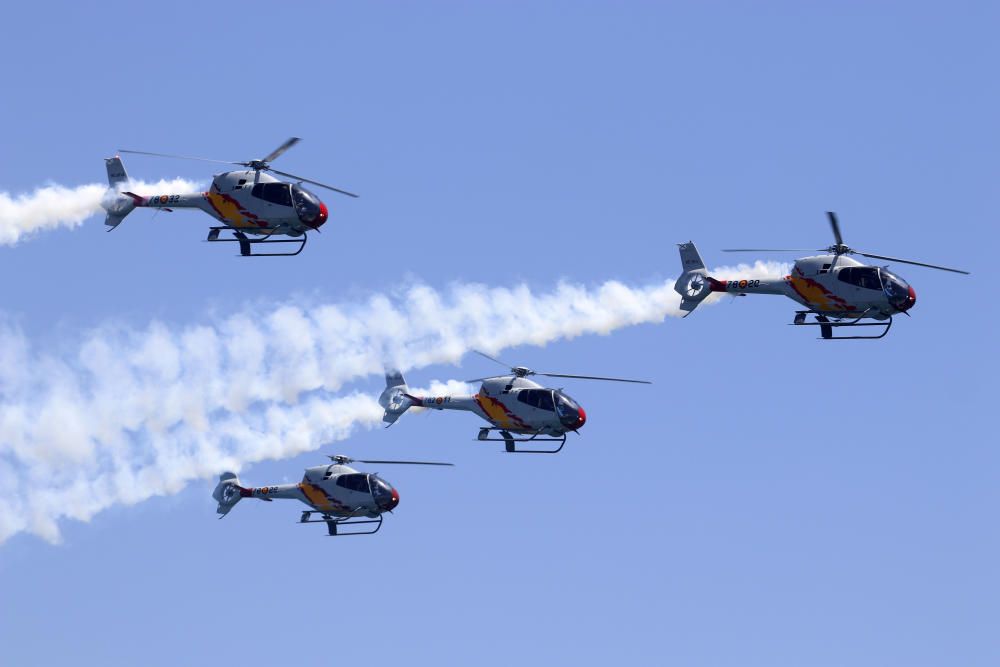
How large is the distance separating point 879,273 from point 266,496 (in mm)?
27824

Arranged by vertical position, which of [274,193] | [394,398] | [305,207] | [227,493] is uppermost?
[274,193]

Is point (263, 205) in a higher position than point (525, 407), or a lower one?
higher

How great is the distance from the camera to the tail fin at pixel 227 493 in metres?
76.9

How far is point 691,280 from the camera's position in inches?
2707

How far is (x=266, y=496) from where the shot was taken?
75.7 metres

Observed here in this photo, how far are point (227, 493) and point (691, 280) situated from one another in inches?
885

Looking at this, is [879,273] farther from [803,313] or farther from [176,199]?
[176,199]

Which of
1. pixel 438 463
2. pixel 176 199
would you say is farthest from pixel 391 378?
pixel 176 199

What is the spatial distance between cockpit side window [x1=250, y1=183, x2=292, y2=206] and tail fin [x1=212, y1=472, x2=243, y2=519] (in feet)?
61.8

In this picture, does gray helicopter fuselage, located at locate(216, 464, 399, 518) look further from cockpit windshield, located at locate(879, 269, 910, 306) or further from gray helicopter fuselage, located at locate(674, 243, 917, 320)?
cockpit windshield, located at locate(879, 269, 910, 306)

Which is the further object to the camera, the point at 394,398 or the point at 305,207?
the point at 394,398

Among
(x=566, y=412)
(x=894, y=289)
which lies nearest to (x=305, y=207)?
(x=566, y=412)

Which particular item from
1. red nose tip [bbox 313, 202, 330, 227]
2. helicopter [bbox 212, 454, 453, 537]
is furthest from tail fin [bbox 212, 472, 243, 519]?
red nose tip [bbox 313, 202, 330, 227]

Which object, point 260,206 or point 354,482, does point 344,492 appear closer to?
point 354,482
